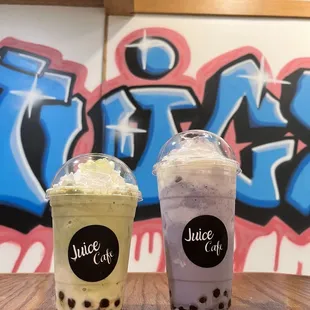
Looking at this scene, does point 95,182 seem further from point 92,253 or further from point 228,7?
point 228,7

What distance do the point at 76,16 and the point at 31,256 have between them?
4.17 feet

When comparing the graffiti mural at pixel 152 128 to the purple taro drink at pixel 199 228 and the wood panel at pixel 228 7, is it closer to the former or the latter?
the wood panel at pixel 228 7

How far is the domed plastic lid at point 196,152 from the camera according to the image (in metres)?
0.84

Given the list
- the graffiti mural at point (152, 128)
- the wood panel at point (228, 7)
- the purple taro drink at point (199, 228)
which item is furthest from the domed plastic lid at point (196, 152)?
the wood panel at point (228, 7)

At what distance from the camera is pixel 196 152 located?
2.90ft

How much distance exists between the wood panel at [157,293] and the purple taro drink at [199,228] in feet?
0.18

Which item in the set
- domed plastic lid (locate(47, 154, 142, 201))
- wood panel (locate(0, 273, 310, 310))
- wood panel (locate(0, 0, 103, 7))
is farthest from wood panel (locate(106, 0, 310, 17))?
domed plastic lid (locate(47, 154, 142, 201))

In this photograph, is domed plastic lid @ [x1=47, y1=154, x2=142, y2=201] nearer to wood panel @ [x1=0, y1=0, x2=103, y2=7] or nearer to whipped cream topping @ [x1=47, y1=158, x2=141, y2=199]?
whipped cream topping @ [x1=47, y1=158, x2=141, y2=199]

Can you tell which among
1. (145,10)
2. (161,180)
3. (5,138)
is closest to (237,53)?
(145,10)

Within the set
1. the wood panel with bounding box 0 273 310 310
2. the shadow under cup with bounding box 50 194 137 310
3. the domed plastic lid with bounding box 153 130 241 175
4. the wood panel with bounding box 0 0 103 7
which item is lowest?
the wood panel with bounding box 0 273 310 310

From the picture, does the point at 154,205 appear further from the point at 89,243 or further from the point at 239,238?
the point at 89,243

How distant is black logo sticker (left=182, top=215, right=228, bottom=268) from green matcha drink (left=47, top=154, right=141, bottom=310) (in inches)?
4.2

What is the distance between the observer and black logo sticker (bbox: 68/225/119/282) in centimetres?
77

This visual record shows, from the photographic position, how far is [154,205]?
229cm
